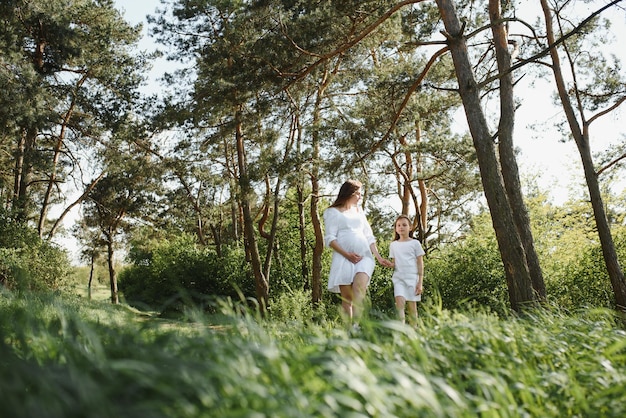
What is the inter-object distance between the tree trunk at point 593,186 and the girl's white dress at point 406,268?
6.52 m

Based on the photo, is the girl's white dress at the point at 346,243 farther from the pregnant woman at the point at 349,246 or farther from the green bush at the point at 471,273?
the green bush at the point at 471,273

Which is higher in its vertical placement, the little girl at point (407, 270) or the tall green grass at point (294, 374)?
the little girl at point (407, 270)

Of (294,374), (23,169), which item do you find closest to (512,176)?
(294,374)

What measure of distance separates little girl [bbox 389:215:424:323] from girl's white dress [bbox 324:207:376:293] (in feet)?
3.12

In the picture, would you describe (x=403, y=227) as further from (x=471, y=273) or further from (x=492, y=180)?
(x=471, y=273)

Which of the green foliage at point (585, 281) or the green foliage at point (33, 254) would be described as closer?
the green foliage at point (585, 281)

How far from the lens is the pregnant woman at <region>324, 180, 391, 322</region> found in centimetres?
630

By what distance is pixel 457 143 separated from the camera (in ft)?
56.0

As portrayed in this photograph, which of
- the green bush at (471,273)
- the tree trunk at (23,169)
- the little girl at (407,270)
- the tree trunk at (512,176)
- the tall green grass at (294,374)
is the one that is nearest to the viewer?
the tall green grass at (294,374)

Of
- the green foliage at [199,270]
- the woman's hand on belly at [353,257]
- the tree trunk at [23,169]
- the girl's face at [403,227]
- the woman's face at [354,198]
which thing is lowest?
the woman's hand on belly at [353,257]

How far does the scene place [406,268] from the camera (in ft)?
24.4

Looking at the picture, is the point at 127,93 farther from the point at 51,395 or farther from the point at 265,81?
the point at 51,395

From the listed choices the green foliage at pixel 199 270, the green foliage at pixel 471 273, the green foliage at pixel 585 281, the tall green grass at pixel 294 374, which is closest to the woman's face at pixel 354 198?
the tall green grass at pixel 294 374

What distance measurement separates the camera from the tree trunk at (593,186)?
40.7 ft
